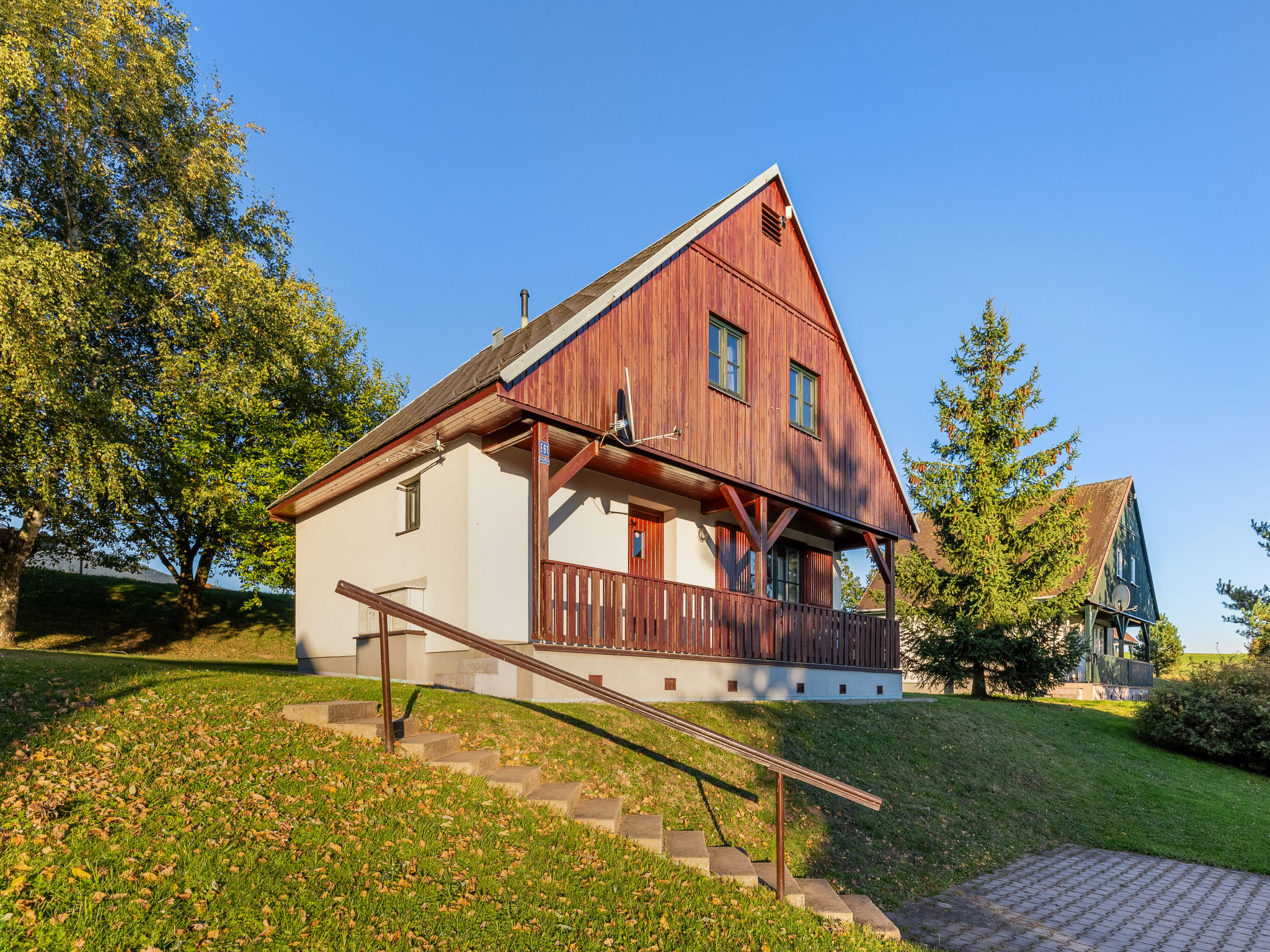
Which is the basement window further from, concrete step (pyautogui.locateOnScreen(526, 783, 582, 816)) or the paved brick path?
the paved brick path

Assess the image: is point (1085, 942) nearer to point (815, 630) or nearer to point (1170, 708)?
point (815, 630)

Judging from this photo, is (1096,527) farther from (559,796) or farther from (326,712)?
(326,712)

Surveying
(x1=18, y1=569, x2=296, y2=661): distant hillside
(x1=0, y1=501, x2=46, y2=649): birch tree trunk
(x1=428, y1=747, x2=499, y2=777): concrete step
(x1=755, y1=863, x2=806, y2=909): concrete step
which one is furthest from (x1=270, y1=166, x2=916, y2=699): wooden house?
(x1=18, y1=569, x2=296, y2=661): distant hillside

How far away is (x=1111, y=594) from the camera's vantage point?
2895 cm

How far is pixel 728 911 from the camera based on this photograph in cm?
532

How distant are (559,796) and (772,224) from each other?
1202cm

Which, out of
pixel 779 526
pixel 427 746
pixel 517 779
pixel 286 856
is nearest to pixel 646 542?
pixel 779 526

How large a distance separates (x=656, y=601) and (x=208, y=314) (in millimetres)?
15304

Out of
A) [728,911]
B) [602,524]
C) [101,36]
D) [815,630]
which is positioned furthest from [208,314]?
[728,911]

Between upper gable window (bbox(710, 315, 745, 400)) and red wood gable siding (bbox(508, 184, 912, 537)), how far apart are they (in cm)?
15

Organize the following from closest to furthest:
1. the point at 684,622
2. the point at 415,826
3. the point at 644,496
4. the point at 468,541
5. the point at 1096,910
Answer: the point at 415,826, the point at 1096,910, the point at 468,541, the point at 684,622, the point at 644,496

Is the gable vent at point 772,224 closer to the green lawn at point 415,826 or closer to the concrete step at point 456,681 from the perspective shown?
the green lawn at point 415,826

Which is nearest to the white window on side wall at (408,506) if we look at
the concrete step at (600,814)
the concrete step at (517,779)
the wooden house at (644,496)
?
the wooden house at (644,496)

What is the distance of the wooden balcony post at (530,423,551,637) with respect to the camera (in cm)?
972
